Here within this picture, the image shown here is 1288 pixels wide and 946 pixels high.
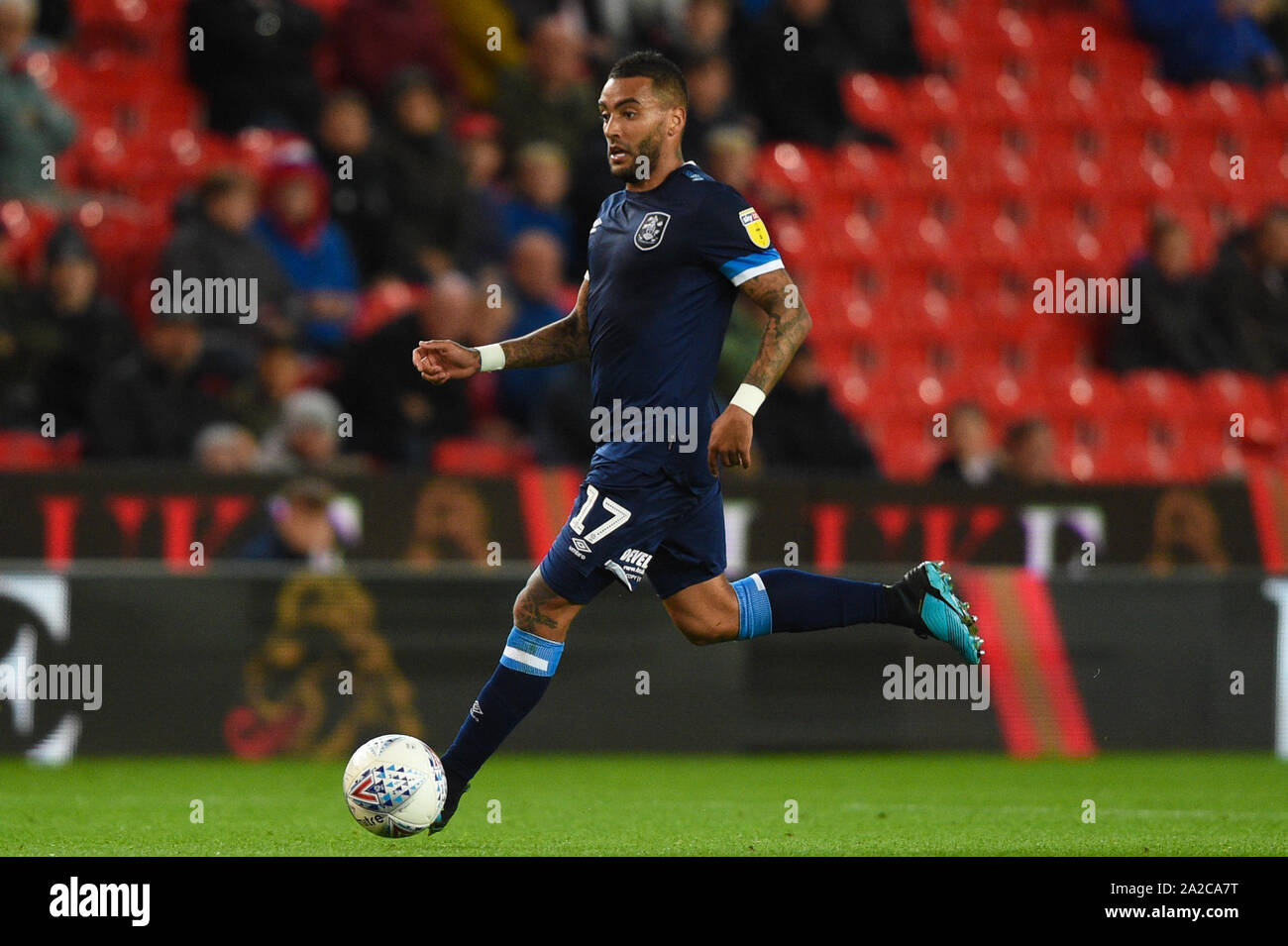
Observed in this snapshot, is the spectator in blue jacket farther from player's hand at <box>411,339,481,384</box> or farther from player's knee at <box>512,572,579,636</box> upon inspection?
player's knee at <box>512,572,579,636</box>

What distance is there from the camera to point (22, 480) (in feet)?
29.4

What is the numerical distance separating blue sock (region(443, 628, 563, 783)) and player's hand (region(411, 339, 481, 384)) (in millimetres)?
769

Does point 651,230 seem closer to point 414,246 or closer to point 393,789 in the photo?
point 393,789

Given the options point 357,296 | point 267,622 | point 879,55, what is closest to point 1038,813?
point 267,622

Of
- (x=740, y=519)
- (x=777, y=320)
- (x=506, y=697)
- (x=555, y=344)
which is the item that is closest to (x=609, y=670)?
(x=740, y=519)

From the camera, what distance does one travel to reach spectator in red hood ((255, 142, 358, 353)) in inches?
417

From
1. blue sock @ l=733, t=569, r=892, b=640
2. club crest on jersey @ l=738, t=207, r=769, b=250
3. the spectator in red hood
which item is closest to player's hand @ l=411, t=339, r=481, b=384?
club crest on jersey @ l=738, t=207, r=769, b=250

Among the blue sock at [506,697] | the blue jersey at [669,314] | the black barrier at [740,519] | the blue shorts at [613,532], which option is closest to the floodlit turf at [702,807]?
the blue sock at [506,697]

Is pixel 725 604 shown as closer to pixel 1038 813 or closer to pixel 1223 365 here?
pixel 1038 813

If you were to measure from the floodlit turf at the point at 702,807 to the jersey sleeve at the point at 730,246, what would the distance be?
5.40ft

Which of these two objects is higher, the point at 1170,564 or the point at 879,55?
the point at 879,55

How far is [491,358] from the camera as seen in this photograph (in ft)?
18.8

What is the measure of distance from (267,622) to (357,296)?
291 cm

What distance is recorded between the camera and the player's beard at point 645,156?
548cm
